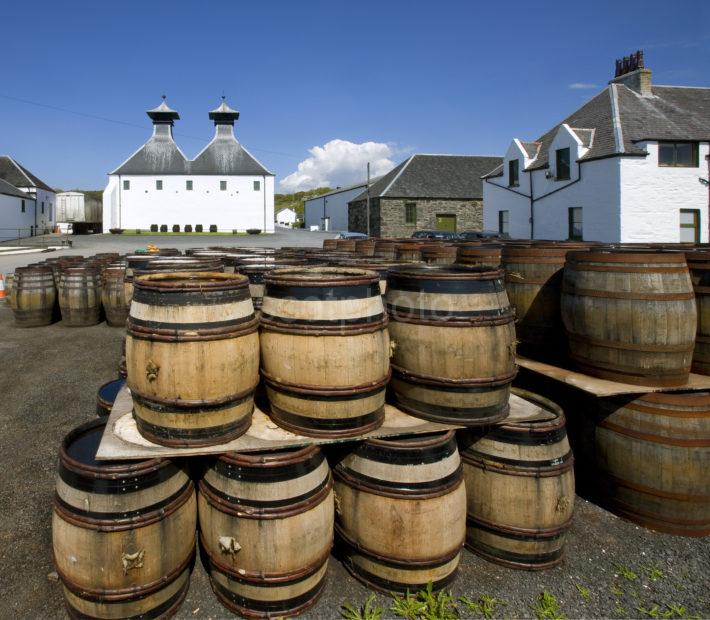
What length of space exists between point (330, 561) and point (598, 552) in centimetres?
212

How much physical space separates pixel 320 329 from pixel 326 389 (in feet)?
1.34

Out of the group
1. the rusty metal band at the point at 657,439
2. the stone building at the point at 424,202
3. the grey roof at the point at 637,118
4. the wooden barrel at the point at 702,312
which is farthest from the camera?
the stone building at the point at 424,202

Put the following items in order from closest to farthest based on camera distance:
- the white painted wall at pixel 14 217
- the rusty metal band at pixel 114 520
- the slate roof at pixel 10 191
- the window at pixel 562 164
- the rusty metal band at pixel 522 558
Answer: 1. the rusty metal band at pixel 114 520
2. the rusty metal band at pixel 522 558
3. the window at pixel 562 164
4. the white painted wall at pixel 14 217
5. the slate roof at pixel 10 191

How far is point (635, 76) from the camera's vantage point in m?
26.7

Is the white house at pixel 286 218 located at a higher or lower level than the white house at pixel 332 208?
higher

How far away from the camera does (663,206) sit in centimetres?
2378

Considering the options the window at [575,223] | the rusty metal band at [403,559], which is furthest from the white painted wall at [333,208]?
the rusty metal band at [403,559]

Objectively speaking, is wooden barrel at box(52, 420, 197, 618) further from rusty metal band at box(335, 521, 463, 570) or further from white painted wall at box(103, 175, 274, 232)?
white painted wall at box(103, 175, 274, 232)

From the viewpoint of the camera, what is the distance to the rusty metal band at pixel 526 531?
372cm

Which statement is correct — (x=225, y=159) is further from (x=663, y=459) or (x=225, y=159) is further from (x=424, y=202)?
(x=663, y=459)

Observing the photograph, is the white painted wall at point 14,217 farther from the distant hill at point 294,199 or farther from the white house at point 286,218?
the distant hill at point 294,199

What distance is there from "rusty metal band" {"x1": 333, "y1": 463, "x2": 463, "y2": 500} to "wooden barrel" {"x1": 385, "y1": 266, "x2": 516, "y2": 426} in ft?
1.45

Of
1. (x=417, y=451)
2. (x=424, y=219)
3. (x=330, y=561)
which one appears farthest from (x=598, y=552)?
(x=424, y=219)

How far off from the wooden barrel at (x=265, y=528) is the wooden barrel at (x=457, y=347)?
991 millimetres
